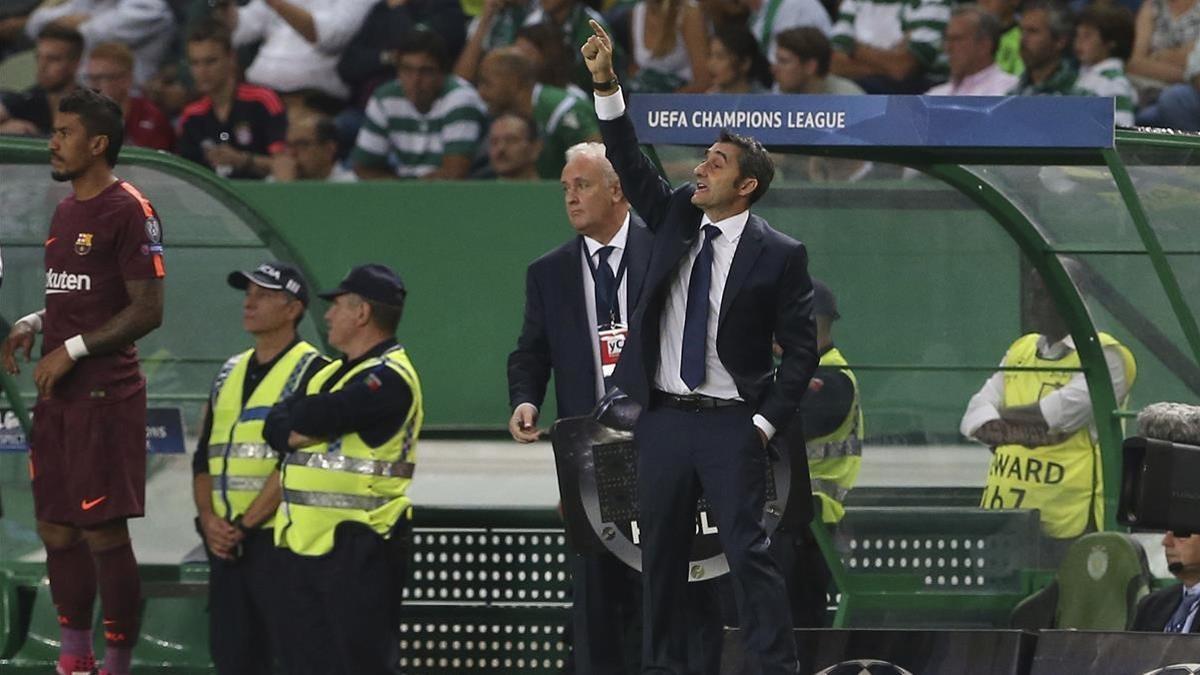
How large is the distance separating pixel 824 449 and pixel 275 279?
2.19 metres

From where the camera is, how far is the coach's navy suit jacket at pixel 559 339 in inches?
317

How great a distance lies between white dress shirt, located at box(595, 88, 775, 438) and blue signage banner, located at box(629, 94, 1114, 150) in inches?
42.2

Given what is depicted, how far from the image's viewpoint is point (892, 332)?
9203 mm

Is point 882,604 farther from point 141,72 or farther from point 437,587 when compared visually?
point 141,72

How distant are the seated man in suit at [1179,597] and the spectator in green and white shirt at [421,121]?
6.49 meters

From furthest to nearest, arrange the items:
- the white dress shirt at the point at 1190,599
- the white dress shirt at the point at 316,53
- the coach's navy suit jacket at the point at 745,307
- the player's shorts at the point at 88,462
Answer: the white dress shirt at the point at 316,53
the player's shorts at the point at 88,462
the white dress shirt at the point at 1190,599
the coach's navy suit jacket at the point at 745,307

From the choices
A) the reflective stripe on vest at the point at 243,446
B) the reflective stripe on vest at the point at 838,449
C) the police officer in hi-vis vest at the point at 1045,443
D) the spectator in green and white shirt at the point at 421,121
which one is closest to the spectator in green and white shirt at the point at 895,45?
the spectator in green and white shirt at the point at 421,121

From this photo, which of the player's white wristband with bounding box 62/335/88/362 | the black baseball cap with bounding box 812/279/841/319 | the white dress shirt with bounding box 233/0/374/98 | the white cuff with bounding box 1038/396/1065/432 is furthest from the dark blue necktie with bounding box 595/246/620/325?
the white dress shirt with bounding box 233/0/374/98

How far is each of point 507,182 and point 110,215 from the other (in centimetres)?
487

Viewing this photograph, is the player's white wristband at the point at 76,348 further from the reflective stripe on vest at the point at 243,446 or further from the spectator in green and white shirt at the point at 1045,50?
the spectator in green and white shirt at the point at 1045,50


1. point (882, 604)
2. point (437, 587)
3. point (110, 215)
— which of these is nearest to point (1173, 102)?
point (882, 604)

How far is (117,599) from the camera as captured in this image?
8.27 metres

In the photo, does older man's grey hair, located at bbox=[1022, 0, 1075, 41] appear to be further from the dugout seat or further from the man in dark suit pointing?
the man in dark suit pointing

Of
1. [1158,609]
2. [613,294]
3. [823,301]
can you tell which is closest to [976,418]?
[823,301]
